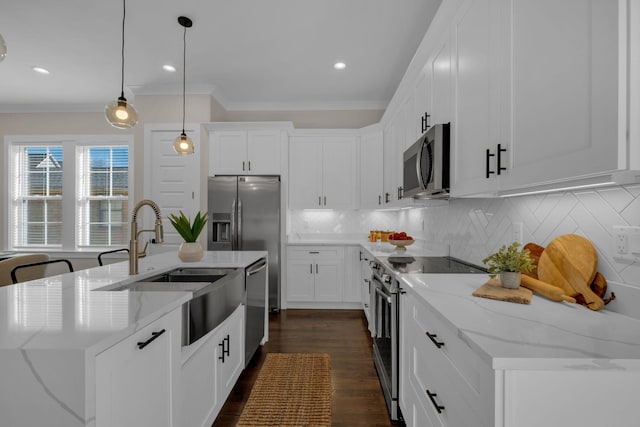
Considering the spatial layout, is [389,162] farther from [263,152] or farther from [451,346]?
[451,346]

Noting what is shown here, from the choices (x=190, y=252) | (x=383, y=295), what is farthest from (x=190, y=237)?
(x=383, y=295)

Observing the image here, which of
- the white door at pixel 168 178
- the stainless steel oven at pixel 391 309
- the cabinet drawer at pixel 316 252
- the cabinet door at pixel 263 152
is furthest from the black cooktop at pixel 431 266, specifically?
the white door at pixel 168 178

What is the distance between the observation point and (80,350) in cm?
76

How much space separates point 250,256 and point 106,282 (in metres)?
1.27

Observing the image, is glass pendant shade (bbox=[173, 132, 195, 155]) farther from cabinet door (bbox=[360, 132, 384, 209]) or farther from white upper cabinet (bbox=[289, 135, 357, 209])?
cabinet door (bbox=[360, 132, 384, 209])

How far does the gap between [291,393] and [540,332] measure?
Result: 1790 millimetres

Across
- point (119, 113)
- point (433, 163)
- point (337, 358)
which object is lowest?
point (337, 358)

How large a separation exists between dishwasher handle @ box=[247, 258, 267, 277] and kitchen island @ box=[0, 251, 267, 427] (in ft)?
3.18

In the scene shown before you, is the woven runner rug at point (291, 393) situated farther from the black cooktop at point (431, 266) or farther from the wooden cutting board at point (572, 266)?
the wooden cutting board at point (572, 266)

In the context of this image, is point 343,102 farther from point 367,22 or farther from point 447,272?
point 447,272

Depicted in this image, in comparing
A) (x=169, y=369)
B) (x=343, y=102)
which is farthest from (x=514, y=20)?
(x=343, y=102)

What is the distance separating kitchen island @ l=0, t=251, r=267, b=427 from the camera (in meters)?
0.76

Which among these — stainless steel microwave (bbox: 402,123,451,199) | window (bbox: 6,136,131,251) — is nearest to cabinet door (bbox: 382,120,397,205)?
stainless steel microwave (bbox: 402,123,451,199)

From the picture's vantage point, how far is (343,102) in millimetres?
4598
